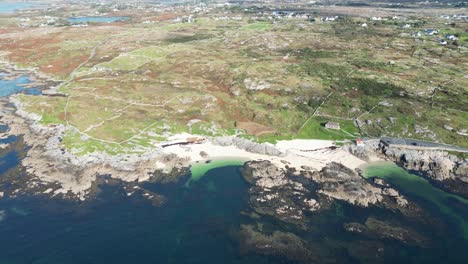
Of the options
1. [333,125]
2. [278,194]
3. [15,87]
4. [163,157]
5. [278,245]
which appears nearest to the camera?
[278,245]

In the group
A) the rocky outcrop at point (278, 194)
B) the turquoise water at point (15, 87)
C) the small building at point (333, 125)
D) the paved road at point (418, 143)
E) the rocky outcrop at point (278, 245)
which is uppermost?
the turquoise water at point (15, 87)

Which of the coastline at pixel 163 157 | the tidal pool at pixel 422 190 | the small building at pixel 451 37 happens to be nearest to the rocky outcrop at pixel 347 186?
the coastline at pixel 163 157

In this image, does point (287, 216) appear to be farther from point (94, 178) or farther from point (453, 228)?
point (94, 178)

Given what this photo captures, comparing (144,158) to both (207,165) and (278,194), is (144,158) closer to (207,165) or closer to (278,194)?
(207,165)

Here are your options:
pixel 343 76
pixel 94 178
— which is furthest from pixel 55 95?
pixel 343 76

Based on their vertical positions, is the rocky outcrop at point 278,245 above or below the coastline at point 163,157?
below

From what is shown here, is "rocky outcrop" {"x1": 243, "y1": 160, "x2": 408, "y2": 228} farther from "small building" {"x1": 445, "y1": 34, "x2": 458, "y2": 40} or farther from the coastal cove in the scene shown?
"small building" {"x1": 445, "y1": 34, "x2": 458, "y2": 40}

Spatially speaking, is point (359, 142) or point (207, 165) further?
point (359, 142)

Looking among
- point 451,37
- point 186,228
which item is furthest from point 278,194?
point 451,37

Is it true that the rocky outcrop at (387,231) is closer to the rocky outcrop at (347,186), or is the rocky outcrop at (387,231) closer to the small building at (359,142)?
the rocky outcrop at (347,186)
